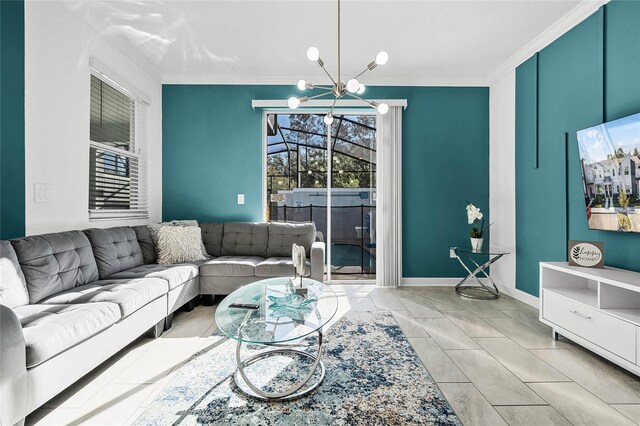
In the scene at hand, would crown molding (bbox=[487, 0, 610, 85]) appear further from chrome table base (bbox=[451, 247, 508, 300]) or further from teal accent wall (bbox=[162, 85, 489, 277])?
chrome table base (bbox=[451, 247, 508, 300])

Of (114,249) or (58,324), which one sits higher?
(114,249)

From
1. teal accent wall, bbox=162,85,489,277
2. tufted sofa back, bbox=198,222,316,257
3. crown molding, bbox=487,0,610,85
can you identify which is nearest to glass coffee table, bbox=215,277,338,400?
tufted sofa back, bbox=198,222,316,257

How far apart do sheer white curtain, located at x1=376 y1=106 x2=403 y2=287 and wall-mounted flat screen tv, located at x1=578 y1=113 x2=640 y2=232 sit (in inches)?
76.5

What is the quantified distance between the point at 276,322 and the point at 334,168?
→ 2.93 metres

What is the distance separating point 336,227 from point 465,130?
2222 millimetres

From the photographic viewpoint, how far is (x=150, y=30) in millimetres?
3035

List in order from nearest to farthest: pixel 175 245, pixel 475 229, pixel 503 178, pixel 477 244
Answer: pixel 175 245
pixel 477 244
pixel 475 229
pixel 503 178

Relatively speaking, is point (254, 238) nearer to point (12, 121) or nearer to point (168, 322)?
point (168, 322)

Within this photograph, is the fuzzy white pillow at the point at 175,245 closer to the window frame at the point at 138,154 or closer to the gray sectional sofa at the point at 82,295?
the gray sectional sofa at the point at 82,295

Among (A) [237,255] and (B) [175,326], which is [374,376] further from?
(A) [237,255]

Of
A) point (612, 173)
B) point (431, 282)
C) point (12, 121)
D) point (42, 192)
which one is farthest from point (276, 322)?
point (431, 282)

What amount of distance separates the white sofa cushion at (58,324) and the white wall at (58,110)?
0.95 m

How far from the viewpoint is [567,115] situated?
289cm

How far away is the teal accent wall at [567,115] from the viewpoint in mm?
2355
